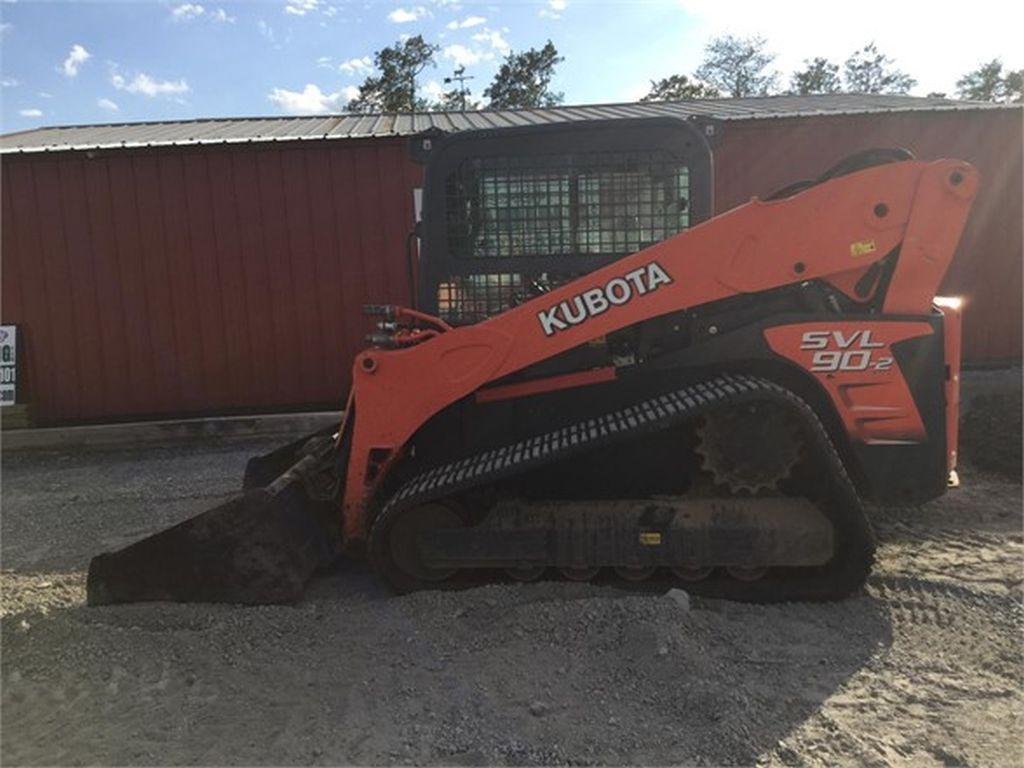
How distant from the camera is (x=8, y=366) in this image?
26.9 feet

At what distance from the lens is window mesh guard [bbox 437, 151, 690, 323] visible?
3.92 m

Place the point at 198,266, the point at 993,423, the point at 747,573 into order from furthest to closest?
the point at 198,266
the point at 993,423
the point at 747,573

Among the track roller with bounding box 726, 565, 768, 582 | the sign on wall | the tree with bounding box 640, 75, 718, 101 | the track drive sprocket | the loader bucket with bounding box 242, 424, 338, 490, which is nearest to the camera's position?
the track drive sprocket

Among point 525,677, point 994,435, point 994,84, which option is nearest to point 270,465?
Result: point 525,677

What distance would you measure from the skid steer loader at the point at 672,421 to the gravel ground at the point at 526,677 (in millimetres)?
201

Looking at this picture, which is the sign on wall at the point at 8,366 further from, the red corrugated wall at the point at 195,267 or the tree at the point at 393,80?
the tree at the point at 393,80

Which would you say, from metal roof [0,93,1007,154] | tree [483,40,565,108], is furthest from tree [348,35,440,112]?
metal roof [0,93,1007,154]

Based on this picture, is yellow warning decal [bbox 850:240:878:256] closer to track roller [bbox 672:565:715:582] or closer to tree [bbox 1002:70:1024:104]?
track roller [bbox 672:565:715:582]

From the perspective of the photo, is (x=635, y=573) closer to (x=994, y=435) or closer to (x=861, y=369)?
(x=861, y=369)

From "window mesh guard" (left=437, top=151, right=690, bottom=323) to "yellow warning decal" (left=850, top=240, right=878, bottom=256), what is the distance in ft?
2.76

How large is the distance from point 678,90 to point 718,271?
40903 mm

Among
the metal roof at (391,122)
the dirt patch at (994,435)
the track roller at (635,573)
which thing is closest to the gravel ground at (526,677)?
the track roller at (635,573)

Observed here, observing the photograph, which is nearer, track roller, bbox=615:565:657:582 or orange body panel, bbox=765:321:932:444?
orange body panel, bbox=765:321:932:444

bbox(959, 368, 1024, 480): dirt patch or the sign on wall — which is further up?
the sign on wall
